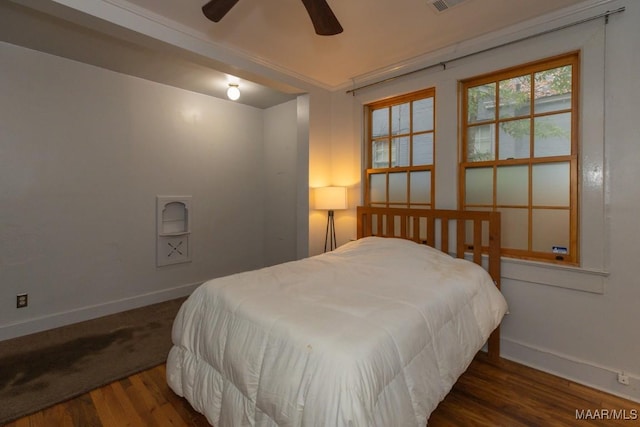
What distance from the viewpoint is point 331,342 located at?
3.76 feet

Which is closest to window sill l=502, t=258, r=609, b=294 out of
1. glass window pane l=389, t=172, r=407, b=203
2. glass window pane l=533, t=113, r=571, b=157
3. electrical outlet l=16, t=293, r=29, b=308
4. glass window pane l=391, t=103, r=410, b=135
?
glass window pane l=533, t=113, r=571, b=157

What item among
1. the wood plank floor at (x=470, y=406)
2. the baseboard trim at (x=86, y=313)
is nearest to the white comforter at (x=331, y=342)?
the wood plank floor at (x=470, y=406)

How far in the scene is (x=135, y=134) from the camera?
3.21m

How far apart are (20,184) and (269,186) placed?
8.40 ft

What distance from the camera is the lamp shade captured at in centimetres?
320

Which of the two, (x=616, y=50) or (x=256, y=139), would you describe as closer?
(x=616, y=50)

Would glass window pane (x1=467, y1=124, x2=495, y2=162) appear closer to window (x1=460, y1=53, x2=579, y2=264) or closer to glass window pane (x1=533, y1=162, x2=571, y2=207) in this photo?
window (x1=460, y1=53, x2=579, y2=264)

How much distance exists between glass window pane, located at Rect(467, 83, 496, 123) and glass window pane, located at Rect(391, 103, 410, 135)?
59cm

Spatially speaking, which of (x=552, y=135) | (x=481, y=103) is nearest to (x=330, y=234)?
(x=481, y=103)

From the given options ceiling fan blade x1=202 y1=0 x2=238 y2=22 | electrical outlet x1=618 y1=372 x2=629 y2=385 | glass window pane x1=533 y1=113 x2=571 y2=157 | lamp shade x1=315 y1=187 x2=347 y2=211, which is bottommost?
electrical outlet x1=618 y1=372 x2=629 y2=385

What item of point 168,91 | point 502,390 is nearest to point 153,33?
point 168,91

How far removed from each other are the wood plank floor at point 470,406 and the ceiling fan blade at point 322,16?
2.34 m

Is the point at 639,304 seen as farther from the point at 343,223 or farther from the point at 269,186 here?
the point at 269,186

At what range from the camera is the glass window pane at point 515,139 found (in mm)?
2295
